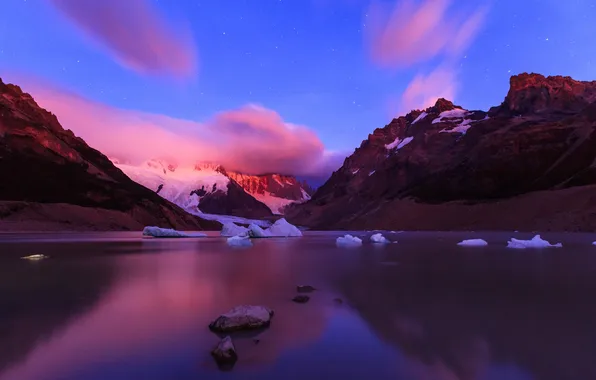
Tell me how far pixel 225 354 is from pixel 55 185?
156m

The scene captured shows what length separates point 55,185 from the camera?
5551 inches

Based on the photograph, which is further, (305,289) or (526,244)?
(526,244)

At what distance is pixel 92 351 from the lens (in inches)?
333

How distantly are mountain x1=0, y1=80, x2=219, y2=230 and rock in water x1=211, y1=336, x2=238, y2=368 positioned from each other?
401 ft

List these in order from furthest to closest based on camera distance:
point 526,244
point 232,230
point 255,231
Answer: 1. point 232,230
2. point 255,231
3. point 526,244

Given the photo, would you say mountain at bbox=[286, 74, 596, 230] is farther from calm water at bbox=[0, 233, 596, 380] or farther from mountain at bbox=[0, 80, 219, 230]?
calm water at bbox=[0, 233, 596, 380]

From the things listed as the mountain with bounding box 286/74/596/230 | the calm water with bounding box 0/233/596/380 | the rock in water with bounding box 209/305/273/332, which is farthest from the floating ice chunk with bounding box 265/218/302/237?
the rock in water with bounding box 209/305/273/332

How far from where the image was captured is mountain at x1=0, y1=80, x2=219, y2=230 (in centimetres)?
11975

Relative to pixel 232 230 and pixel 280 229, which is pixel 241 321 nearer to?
pixel 232 230

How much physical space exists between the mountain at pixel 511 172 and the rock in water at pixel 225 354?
111 metres

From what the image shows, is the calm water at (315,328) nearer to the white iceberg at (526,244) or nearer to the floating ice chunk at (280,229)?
the white iceberg at (526,244)

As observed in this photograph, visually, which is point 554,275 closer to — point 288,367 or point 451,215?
point 288,367

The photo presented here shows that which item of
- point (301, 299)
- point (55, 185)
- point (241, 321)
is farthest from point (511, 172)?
point (55, 185)

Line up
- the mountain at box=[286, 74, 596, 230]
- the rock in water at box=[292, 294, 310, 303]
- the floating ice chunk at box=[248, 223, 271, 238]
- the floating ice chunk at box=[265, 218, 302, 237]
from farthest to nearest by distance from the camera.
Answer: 1. the mountain at box=[286, 74, 596, 230]
2. the floating ice chunk at box=[265, 218, 302, 237]
3. the floating ice chunk at box=[248, 223, 271, 238]
4. the rock in water at box=[292, 294, 310, 303]
